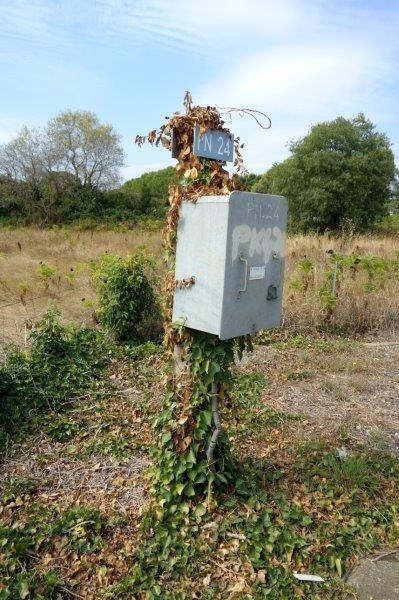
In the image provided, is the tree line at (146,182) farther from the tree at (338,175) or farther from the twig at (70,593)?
the twig at (70,593)

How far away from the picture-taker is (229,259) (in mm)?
2414

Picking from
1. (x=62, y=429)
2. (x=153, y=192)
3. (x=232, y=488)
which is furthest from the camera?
(x=153, y=192)

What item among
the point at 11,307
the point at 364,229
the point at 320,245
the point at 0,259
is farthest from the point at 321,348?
the point at 364,229

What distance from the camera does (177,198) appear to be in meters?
2.59

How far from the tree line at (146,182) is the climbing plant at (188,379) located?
17.6 meters

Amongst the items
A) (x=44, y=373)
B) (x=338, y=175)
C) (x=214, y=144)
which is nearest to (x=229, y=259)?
(x=214, y=144)

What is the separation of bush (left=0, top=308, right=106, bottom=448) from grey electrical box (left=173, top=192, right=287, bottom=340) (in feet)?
6.78

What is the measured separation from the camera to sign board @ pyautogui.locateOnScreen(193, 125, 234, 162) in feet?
8.12

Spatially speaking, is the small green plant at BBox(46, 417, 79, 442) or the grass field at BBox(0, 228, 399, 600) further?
the small green plant at BBox(46, 417, 79, 442)

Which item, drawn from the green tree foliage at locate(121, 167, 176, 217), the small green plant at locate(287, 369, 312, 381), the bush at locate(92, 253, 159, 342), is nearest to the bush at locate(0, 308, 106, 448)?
the bush at locate(92, 253, 159, 342)

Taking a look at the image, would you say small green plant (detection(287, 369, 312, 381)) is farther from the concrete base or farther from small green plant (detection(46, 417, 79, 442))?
the concrete base

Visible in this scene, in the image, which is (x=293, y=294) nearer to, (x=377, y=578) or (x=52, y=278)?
(x=52, y=278)

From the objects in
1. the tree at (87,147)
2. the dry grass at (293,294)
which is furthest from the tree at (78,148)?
the dry grass at (293,294)

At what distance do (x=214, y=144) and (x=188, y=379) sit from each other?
136cm
